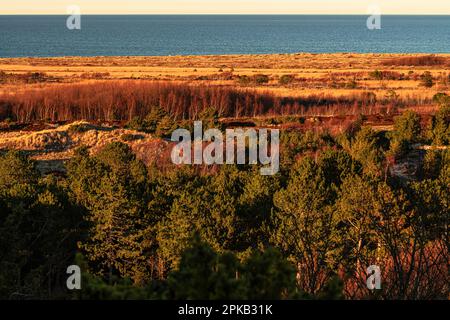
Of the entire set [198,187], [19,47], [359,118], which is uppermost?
[19,47]

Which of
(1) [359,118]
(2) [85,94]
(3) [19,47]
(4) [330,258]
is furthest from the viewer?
(3) [19,47]

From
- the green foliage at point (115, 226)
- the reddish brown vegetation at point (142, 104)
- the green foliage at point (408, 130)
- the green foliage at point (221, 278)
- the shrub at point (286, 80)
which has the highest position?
the shrub at point (286, 80)

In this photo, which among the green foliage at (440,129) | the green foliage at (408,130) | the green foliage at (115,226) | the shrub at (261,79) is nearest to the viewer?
the green foliage at (115,226)

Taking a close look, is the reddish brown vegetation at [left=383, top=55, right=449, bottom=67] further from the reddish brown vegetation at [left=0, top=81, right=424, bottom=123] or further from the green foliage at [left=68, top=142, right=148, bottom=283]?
the green foliage at [left=68, top=142, right=148, bottom=283]

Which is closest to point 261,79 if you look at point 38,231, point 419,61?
point 419,61

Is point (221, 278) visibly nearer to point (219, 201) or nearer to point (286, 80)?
point (219, 201)

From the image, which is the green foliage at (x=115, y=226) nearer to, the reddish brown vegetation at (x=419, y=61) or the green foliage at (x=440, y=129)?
the green foliage at (x=440, y=129)

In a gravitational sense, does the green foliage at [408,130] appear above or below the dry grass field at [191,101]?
below

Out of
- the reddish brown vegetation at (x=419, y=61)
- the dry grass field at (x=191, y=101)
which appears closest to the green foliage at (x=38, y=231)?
the dry grass field at (x=191, y=101)

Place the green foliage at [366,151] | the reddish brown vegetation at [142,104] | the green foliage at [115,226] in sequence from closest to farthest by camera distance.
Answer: the green foliage at [115,226]
the green foliage at [366,151]
the reddish brown vegetation at [142,104]

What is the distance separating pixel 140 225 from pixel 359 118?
25.4m

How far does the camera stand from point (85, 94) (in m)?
49.2

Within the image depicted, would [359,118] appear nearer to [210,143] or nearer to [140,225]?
[210,143]

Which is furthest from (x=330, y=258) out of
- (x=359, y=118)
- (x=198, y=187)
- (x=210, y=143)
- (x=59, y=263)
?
(x=359, y=118)
